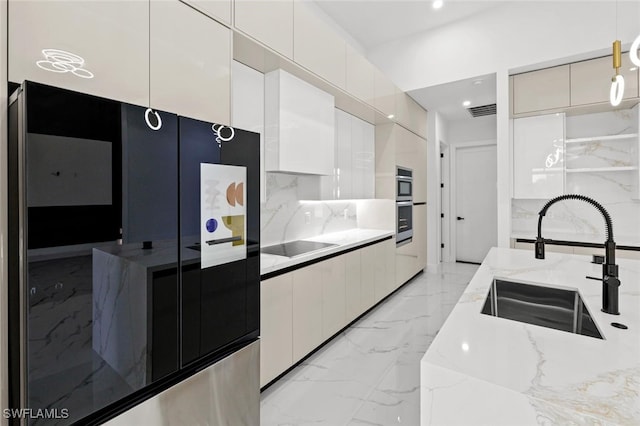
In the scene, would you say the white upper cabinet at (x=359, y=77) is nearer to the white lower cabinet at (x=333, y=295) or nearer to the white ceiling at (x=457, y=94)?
the white ceiling at (x=457, y=94)

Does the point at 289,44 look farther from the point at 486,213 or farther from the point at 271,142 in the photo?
the point at 486,213

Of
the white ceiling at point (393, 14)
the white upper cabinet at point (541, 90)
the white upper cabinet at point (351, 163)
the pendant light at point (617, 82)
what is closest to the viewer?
the pendant light at point (617, 82)

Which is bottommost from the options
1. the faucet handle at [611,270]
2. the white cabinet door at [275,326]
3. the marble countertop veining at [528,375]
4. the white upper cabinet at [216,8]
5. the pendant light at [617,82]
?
the white cabinet door at [275,326]

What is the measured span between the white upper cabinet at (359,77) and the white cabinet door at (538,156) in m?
1.80

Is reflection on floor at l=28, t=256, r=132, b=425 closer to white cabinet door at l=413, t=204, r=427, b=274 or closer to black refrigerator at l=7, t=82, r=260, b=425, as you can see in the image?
black refrigerator at l=7, t=82, r=260, b=425

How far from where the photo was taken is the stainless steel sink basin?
1462 millimetres

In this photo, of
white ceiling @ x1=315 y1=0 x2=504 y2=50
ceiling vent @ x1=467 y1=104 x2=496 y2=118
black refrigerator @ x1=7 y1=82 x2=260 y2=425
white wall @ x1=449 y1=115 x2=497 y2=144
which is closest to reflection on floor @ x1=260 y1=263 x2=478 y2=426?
black refrigerator @ x1=7 y1=82 x2=260 y2=425

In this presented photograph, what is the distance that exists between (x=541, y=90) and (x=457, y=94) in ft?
3.30

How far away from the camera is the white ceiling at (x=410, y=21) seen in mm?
3467

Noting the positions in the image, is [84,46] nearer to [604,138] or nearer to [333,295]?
[333,295]

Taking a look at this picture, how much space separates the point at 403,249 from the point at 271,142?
267 cm

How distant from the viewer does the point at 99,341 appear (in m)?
0.97

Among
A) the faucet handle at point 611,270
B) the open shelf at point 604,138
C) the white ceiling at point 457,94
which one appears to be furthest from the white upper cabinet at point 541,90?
the faucet handle at point 611,270

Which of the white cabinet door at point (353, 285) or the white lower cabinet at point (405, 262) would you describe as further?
the white lower cabinet at point (405, 262)
